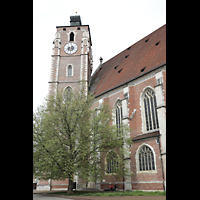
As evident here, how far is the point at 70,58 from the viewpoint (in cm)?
3031

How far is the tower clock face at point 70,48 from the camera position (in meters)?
30.9

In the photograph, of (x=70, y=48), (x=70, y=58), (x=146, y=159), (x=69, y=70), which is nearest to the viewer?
(x=146, y=159)

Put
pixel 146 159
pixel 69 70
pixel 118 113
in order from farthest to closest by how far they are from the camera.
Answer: pixel 69 70, pixel 118 113, pixel 146 159

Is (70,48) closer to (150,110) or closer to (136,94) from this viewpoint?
(136,94)

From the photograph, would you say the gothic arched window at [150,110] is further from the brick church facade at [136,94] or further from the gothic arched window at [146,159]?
the gothic arched window at [146,159]

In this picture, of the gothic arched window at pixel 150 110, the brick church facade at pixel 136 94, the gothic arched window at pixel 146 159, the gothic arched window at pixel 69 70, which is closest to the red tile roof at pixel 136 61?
the brick church facade at pixel 136 94

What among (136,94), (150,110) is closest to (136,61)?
(136,94)

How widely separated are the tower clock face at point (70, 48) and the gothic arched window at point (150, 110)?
15.9 m

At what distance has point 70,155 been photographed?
1452cm

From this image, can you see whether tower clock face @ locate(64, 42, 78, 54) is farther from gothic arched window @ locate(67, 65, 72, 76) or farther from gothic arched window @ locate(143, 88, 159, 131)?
gothic arched window @ locate(143, 88, 159, 131)

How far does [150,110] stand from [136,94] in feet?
8.04
